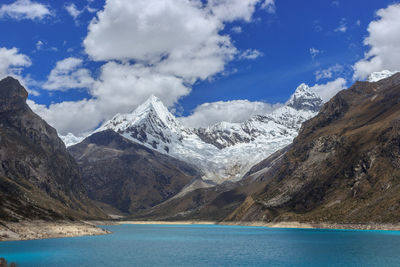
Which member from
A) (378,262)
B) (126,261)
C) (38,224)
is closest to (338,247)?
(378,262)

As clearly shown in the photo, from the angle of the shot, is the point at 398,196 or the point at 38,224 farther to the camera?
the point at 398,196

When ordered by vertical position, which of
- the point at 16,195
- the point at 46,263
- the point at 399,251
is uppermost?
the point at 16,195

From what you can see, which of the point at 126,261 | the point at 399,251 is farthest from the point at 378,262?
the point at 126,261

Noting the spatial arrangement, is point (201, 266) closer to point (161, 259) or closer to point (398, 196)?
point (161, 259)

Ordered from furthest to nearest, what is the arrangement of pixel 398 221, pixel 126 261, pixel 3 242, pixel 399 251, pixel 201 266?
pixel 398 221 < pixel 3 242 < pixel 399 251 < pixel 126 261 < pixel 201 266

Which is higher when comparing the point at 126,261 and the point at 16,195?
the point at 16,195

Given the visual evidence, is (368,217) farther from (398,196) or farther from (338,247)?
(338,247)

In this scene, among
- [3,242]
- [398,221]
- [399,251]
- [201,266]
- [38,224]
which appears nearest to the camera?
[201,266]
